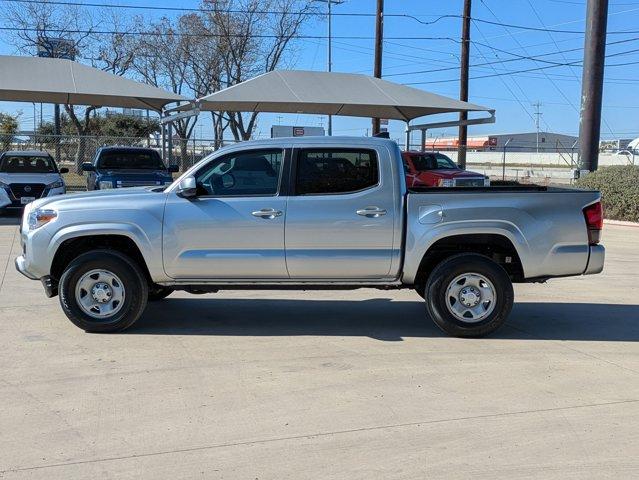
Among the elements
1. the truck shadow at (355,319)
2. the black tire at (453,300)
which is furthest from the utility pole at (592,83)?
the black tire at (453,300)

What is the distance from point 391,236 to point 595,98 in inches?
699

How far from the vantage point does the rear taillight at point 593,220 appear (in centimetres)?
648

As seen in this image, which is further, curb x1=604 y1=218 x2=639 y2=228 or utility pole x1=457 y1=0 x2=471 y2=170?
utility pole x1=457 y1=0 x2=471 y2=170

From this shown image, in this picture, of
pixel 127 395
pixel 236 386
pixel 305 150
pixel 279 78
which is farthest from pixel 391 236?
pixel 279 78

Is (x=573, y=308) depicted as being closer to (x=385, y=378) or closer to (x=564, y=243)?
(x=564, y=243)

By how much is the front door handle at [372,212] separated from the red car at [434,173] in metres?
12.8

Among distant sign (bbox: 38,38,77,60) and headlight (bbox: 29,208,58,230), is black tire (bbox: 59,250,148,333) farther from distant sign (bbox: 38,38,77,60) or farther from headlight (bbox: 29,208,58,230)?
distant sign (bbox: 38,38,77,60)

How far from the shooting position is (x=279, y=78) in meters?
23.1

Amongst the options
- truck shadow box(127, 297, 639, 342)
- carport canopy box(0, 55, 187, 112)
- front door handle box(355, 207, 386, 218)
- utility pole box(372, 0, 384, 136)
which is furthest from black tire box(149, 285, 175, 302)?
utility pole box(372, 0, 384, 136)

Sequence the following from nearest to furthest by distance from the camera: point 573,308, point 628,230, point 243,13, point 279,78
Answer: point 573,308 < point 628,230 < point 279,78 < point 243,13

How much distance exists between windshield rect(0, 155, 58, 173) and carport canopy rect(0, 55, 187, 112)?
420 centimetres

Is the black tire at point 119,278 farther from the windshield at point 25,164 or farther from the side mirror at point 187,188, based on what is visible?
the windshield at point 25,164

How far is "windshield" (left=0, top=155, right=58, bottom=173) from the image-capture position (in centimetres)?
1725

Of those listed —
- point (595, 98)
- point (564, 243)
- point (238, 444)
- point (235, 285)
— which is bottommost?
point (238, 444)
